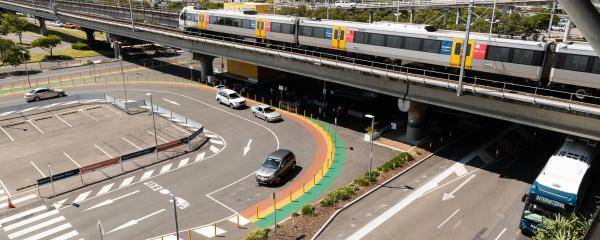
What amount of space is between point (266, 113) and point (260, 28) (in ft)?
36.0

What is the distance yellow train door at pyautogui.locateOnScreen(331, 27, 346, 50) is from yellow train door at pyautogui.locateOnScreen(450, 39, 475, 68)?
11.1 m

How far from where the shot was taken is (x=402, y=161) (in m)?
32.1

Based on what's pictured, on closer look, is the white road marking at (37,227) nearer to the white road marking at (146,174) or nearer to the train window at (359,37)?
the white road marking at (146,174)

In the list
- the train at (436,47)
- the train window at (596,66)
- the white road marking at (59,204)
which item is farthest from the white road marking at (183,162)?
the train window at (596,66)

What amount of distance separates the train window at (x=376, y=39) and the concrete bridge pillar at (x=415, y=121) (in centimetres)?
607

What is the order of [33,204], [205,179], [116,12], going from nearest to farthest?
[33,204] < [205,179] < [116,12]

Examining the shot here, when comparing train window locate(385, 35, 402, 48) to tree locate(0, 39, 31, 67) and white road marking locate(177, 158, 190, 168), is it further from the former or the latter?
tree locate(0, 39, 31, 67)

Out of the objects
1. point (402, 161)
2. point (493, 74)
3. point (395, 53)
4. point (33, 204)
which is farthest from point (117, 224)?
point (493, 74)

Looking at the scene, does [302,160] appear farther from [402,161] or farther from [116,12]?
[116,12]

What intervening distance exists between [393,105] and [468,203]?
2289cm

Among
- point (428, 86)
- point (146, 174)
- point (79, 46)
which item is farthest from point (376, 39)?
point (79, 46)

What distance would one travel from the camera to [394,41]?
116 ft

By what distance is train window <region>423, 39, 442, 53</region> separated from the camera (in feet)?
106

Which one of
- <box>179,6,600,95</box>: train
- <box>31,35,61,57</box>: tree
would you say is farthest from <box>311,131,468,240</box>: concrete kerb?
<box>31,35,61,57</box>: tree
